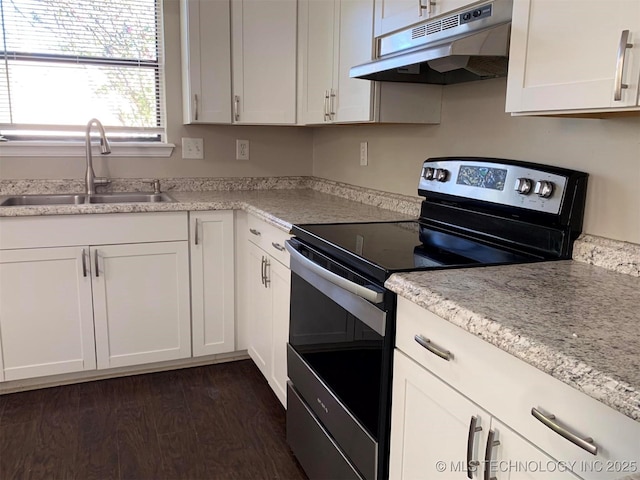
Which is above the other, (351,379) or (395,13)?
(395,13)

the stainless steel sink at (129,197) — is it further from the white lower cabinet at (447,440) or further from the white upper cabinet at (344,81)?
the white lower cabinet at (447,440)

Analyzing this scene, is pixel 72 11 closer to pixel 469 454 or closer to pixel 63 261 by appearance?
pixel 63 261

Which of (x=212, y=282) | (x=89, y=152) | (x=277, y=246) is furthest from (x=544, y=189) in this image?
(x=89, y=152)

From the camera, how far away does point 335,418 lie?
1615 millimetres

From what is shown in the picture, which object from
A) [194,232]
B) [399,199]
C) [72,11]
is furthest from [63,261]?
[399,199]

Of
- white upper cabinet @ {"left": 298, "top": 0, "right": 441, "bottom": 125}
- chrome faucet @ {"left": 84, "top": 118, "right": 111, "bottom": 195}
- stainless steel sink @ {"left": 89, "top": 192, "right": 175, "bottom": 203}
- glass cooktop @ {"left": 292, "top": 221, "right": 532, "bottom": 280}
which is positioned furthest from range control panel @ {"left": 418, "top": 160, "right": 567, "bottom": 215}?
chrome faucet @ {"left": 84, "top": 118, "right": 111, "bottom": 195}

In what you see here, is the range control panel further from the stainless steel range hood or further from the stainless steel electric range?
the stainless steel range hood

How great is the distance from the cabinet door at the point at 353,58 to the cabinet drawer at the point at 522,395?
1148 mm

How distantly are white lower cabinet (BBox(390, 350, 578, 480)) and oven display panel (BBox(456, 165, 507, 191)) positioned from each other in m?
0.71

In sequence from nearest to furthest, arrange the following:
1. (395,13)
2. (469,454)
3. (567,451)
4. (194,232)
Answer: (567,451)
(469,454)
(395,13)
(194,232)

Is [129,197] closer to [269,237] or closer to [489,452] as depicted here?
[269,237]

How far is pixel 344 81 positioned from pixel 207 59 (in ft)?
2.71

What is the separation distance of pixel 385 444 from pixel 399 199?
1.27 meters

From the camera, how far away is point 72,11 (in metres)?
2.80
